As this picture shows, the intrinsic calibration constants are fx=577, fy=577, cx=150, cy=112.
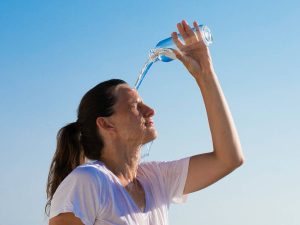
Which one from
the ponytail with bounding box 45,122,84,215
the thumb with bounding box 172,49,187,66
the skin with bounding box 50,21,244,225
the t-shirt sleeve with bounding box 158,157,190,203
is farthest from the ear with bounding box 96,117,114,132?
the thumb with bounding box 172,49,187,66

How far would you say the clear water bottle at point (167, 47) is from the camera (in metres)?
4.64

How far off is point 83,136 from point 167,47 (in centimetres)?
105

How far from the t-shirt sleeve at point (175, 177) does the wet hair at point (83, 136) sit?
52 cm

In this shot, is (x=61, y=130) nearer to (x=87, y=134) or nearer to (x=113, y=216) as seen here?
(x=87, y=134)

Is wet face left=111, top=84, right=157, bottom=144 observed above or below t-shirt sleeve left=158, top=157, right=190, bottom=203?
above

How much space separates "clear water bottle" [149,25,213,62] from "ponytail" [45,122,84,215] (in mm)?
989

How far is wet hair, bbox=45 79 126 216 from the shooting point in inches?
167

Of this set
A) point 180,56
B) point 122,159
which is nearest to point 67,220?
point 122,159

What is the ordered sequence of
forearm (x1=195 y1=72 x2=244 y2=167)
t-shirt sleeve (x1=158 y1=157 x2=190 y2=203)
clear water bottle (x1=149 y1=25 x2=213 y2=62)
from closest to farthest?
forearm (x1=195 y1=72 x2=244 y2=167), t-shirt sleeve (x1=158 y1=157 x2=190 y2=203), clear water bottle (x1=149 y1=25 x2=213 y2=62)

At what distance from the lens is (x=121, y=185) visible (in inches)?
153

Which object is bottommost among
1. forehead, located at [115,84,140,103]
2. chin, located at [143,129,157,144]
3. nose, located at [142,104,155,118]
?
chin, located at [143,129,157,144]

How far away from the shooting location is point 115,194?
12.4 feet

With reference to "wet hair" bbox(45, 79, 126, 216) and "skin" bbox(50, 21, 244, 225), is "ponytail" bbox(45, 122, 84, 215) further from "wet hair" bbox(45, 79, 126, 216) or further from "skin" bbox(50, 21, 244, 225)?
"skin" bbox(50, 21, 244, 225)

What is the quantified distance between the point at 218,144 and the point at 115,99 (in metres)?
0.82
